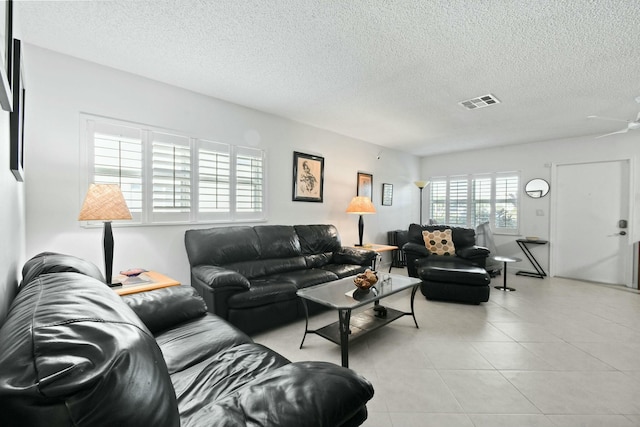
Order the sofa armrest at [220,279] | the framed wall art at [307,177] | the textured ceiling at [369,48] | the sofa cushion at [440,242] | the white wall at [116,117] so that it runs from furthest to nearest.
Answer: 1. the sofa cushion at [440,242]
2. the framed wall art at [307,177]
3. the sofa armrest at [220,279]
4. the white wall at [116,117]
5. the textured ceiling at [369,48]

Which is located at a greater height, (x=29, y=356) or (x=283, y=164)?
(x=283, y=164)

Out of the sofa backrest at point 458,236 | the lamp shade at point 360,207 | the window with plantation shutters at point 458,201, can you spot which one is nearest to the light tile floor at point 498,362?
the sofa backrest at point 458,236

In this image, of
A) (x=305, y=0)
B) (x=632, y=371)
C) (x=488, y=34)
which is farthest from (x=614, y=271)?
(x=305, y=0)

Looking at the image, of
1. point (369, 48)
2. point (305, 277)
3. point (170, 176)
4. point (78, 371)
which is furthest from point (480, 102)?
point (78, 371)

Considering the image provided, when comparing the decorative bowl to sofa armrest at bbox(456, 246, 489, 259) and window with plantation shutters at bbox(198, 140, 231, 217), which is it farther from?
sofa armrest at bbox(456, 246, 489, 259)

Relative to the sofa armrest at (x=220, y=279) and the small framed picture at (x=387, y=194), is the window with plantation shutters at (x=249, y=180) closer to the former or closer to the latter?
the sofa armrest at (x=220, y=279)

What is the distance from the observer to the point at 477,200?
241 inches

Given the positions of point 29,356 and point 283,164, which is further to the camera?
point 283,164

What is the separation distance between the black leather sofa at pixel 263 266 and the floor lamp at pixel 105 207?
0.78 metres

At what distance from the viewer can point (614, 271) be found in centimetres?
467

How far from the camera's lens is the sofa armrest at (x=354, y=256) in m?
3.89

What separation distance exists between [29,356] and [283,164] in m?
3.74

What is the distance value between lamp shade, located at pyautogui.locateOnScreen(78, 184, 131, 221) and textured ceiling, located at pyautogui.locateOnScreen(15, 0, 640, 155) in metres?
1.21

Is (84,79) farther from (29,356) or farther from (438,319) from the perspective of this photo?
(438,319)
